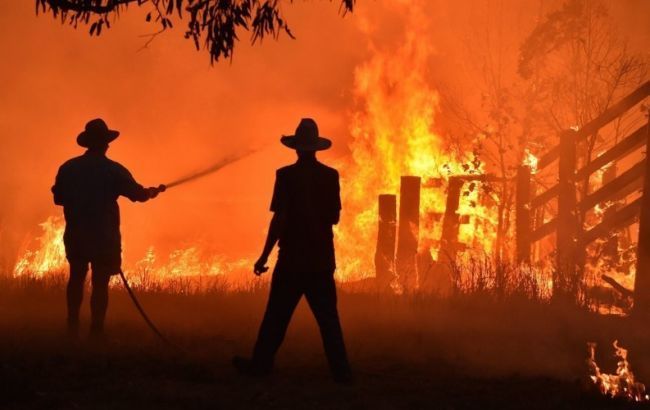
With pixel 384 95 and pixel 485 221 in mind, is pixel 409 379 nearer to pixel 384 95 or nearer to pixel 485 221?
pixel 485 221

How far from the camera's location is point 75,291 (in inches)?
351

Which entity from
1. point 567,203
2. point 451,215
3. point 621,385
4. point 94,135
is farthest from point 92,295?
point 451,215

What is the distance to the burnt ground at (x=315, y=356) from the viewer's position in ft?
22.7

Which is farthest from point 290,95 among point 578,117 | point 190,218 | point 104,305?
point 104,305

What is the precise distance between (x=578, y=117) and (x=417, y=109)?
11.0 feet

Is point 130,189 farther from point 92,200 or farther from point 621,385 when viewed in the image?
point 621,385

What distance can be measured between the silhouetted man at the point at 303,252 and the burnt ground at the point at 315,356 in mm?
297

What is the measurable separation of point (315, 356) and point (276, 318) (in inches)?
48.9

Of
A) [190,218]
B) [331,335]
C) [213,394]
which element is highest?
[190,218]

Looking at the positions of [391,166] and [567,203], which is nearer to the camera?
[567,203]

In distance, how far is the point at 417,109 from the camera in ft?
59.4

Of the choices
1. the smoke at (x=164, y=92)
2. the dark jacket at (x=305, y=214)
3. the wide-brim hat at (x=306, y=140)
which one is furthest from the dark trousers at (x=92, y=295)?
the smoke at (x=164, y=92)

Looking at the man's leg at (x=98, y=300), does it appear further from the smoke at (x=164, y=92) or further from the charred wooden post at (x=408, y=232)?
the smoke at (x=164, y=92)

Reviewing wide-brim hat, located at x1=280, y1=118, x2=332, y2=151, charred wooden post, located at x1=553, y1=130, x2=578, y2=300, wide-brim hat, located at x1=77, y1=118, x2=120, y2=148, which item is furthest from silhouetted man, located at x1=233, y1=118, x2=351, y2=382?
charred wooden post, located at x1=553, y1=130, x2=578, y2=300
